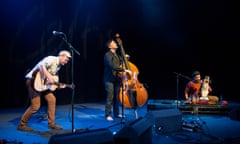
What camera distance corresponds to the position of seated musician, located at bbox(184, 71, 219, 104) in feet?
27.7

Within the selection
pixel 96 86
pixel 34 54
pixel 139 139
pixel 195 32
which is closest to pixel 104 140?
pixel 139 139

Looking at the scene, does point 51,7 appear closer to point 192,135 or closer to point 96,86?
point 96,86

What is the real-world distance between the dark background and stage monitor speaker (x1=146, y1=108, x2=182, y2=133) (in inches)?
171

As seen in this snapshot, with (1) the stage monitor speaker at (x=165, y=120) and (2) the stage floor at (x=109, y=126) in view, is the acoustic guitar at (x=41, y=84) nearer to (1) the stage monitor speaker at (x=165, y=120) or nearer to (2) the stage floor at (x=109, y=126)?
(2) the stage floor at (x=109, y=126)

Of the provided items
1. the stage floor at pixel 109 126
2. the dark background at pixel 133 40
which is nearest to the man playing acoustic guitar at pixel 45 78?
the stage floor at pixel 109 126

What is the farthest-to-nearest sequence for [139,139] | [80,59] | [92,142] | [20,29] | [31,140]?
[80,59] → [20,29] → [31,140] → [139,139] → [92,142]

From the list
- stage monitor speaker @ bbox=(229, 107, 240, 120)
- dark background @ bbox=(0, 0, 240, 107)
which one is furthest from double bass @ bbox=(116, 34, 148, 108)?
dark background @ bbox=(0, 0, 240, 107)

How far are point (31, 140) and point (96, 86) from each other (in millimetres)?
5830

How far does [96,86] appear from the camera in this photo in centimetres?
1146

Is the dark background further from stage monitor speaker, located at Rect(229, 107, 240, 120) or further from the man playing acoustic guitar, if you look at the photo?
the man playing acoustic guitar

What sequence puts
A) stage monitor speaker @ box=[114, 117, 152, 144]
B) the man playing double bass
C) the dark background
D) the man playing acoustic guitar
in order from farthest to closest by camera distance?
1. the dark background
2. the man playing double bass
3. the man playing acoustic guitar
4. stage monitor speaker @ box=[114, 117, 152, 144]

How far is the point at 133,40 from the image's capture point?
38.3 ft

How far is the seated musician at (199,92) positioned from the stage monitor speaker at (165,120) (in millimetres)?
2148

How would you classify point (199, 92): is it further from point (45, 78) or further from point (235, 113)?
point (45, 78)
